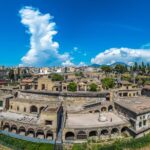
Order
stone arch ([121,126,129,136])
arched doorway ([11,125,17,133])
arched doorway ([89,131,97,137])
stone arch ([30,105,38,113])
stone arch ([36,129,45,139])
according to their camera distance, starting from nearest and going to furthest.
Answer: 1. arched doorway ([89,131,97,137])
2. stone arch ([36,129,45,139])
3. stone arch ([121,126,129,136])
4. arched doorway ([11,125,17,133])
5. stone arch ([30,105,38,113])

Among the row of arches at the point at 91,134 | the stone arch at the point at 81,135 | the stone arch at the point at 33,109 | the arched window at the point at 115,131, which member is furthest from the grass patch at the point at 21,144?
the arched window at the point at 115,131

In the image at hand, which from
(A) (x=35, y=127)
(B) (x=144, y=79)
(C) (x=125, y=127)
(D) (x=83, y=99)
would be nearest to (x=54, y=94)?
(D) (x=83, y=99)

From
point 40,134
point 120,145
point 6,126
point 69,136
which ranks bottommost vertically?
point 120,145

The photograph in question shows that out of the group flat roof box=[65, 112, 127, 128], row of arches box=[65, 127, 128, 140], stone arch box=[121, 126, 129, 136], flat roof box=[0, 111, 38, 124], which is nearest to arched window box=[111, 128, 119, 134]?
row of arches box=[65, 127, 128, 140]

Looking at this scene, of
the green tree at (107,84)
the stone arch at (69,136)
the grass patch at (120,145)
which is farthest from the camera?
the green tree at (107,84)

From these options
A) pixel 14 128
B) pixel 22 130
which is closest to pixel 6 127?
pixel 14 128

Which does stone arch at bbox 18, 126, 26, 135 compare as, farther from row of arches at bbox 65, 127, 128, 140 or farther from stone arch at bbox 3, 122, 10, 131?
row of arches at bbox 65, 127, 128, 140

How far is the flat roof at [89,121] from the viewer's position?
5394 centimetres

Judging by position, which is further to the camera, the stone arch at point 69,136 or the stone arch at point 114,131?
the stone arch at point 114,131

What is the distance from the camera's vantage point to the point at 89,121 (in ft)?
187

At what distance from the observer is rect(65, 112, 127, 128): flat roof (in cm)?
5394

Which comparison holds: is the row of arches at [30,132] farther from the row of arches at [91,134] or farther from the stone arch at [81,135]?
the stone arch at [81,135]

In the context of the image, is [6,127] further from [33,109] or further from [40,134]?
[33,109]

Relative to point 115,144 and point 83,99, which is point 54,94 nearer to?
point 83,99
